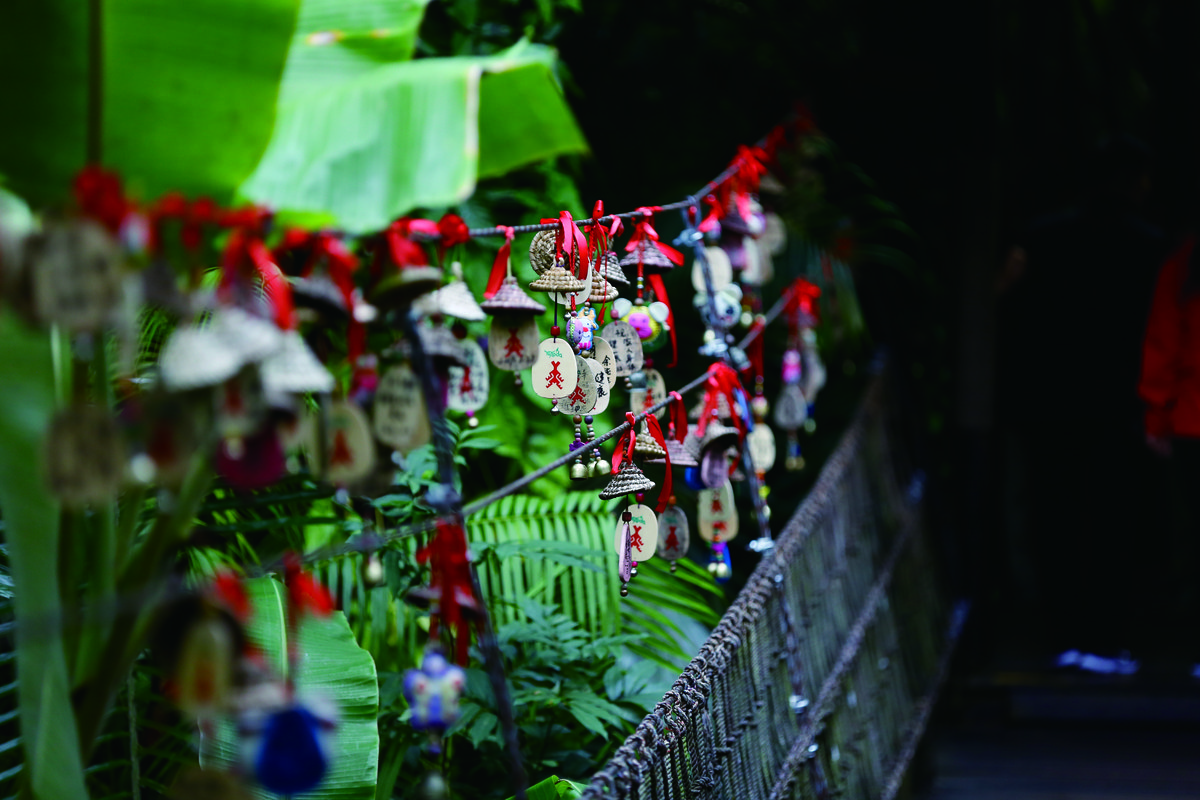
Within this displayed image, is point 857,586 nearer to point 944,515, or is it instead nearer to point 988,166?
point 944,515

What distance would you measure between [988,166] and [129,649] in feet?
12.0

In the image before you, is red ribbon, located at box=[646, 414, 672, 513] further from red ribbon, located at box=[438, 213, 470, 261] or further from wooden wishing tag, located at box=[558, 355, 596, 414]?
red ribbon, located at box=[438, 213, 470, 261]

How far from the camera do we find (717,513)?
229 cm

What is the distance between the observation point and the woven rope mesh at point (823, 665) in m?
1.72

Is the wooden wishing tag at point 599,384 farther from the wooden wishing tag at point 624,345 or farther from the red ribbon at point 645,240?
the red ribbon at point 645,240

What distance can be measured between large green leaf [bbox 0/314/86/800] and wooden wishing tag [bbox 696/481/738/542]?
1263mm

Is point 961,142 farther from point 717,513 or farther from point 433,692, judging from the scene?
point 433,692

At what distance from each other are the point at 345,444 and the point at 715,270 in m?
1.43

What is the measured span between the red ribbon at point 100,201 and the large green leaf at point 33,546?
15.6 inches

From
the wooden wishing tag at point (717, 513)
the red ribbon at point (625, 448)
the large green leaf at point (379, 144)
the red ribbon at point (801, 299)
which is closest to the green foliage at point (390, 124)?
the large green leaf at point (379, 144)

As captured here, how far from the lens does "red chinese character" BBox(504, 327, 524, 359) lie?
5.58ft

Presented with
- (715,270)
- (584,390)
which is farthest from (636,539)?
(715,270)

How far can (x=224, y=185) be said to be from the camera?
1.37 meters

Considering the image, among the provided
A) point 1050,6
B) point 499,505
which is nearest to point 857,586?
point 499,505
